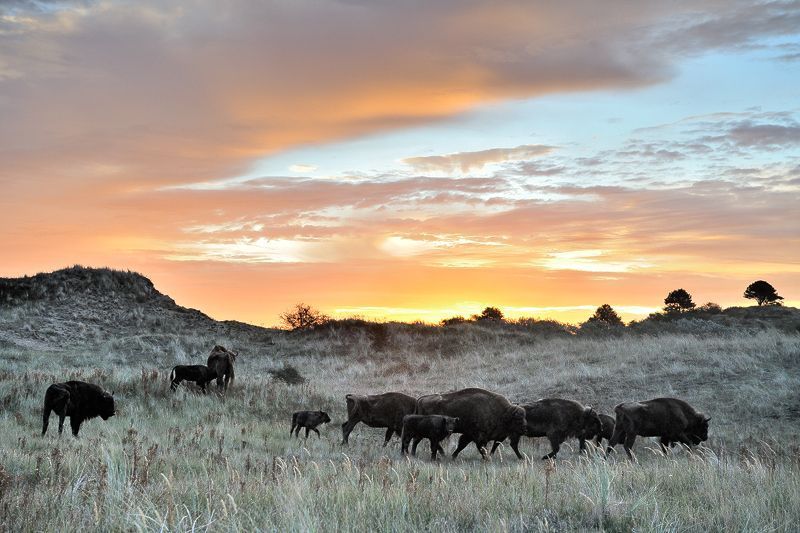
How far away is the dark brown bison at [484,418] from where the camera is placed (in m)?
13.6

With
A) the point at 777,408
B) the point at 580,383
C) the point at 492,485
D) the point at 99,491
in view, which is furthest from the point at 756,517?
the point at 580,383

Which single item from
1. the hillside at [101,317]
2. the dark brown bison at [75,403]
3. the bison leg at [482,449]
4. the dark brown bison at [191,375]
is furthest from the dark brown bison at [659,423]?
the hillside at [101,317]

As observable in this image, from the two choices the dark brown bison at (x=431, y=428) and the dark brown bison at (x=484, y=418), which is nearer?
the dark brown bison at (x=431, y=428)

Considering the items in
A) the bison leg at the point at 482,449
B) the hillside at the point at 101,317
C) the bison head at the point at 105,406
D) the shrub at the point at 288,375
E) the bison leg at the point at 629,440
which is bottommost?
the shrub at the point at 288,375

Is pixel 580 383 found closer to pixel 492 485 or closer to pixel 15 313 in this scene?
pixel 492 485

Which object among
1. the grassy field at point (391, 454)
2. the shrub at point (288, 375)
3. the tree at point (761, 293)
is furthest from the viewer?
the tree at point (761, 293)

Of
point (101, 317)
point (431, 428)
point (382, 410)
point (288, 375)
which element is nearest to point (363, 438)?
point (382, 410)

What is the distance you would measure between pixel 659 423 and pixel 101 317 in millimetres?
36178

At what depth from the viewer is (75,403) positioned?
13219 mm

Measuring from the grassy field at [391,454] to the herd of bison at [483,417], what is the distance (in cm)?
48

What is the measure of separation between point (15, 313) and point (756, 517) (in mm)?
41779

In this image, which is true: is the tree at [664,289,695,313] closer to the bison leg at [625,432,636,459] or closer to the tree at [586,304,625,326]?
the tree at [586,304,625,326]

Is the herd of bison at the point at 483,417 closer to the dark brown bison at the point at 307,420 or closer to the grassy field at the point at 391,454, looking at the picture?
the dark brown bison at the point at 307,420

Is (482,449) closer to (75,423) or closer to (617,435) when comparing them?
(617,435)
